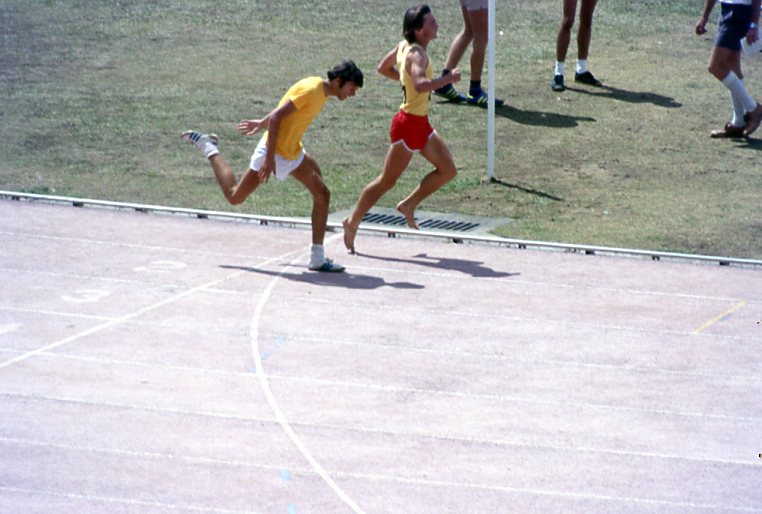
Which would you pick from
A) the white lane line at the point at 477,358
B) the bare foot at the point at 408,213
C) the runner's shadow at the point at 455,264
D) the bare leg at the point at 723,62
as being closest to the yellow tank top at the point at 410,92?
the bare foot at the point at 408,213

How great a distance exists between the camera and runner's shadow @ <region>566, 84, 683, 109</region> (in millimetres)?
17109

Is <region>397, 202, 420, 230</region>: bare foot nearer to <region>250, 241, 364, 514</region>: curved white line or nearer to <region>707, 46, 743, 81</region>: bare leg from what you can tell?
<region>250, 241, 364, 514</region>: curved white line

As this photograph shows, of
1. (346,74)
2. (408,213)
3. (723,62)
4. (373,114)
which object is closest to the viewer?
(346,74)

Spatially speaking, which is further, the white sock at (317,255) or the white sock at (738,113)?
the white sock at (738,113)

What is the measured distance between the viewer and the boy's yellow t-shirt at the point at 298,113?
11180mm

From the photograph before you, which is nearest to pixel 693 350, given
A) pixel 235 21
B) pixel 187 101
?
pixel 187 101

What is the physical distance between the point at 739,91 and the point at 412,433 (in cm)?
890

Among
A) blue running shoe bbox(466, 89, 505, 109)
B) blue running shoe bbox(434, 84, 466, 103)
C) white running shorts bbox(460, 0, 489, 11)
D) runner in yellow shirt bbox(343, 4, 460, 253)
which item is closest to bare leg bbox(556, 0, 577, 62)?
blue running shoe bbox(466, 89, 505, 109)

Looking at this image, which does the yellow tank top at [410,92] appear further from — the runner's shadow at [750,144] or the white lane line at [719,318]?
the runner's shadow at [750,144]

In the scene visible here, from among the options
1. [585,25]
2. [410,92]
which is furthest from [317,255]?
[585,25]

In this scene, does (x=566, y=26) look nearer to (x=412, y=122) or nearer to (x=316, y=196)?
(x=412, y=122)

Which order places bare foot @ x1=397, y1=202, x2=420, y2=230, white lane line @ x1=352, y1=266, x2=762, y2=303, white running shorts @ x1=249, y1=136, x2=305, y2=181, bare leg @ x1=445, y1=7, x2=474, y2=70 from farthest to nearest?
bare leg @ x1=445, y1=7, x2=474, y2=70
bare foot @ x1=397, y1=202, x2=420, y2=230
white running shorts @ x1=249, y1=136, x2=305, y2=181
white lane line @ x1=352, y1=266, x2=762, y2=303

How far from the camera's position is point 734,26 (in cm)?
1562

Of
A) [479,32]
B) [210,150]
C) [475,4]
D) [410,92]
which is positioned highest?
[475,4]
